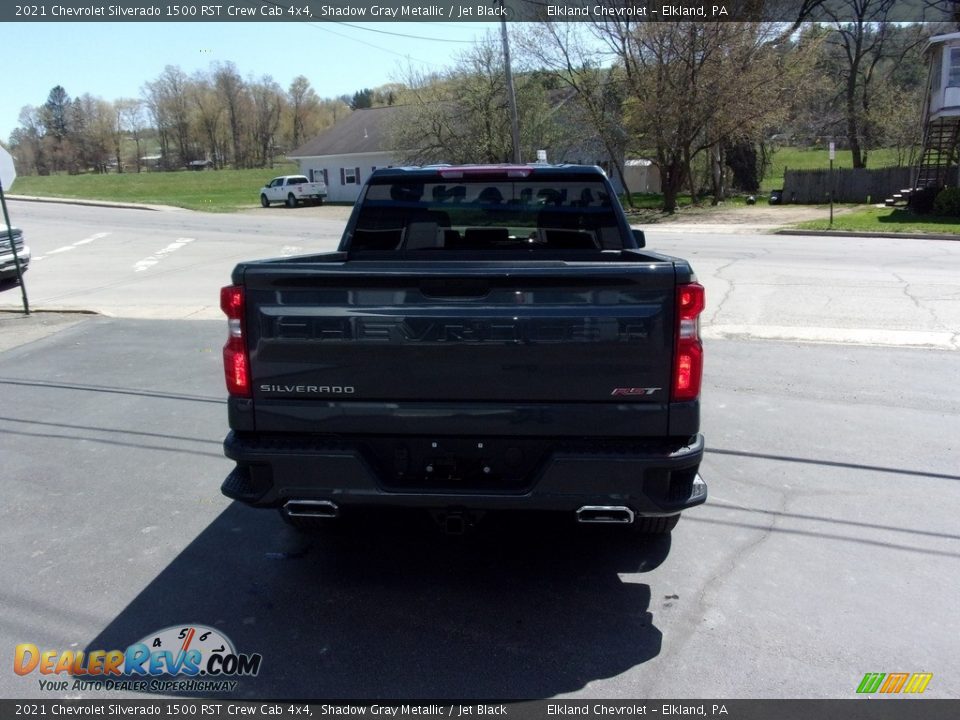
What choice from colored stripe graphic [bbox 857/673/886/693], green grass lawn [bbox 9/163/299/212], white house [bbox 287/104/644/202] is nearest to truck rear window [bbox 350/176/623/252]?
colored stripe graphic [bbox 857/673/886/693]

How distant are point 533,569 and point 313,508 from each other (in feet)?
4.23

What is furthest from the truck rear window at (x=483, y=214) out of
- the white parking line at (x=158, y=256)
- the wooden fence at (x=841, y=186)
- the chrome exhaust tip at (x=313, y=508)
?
the wooden fence at (x=841, y=186)

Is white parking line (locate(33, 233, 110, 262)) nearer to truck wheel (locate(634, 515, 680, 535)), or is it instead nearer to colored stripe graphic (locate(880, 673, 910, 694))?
truck wheel (locate(634, 515, 680, 535))

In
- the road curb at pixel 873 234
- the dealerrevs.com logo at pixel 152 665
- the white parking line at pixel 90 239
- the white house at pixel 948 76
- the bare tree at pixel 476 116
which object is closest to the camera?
the dealerrevs.com logo at pixel 152 665

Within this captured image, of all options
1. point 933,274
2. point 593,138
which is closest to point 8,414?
point 933,274

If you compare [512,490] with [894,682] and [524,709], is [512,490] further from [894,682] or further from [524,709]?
[894,682]

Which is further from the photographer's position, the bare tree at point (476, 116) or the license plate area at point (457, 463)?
the bare tree at point (476, 116)

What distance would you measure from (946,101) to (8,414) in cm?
3271

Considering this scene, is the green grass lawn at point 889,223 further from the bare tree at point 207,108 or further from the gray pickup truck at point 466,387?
the bare tree at point 207,108

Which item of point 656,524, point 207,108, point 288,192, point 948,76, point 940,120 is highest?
point 207,108

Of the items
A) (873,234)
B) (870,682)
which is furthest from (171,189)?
(870,682)

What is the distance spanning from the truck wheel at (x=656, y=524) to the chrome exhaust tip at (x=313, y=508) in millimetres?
1607

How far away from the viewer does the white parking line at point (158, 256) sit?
62.6 feet

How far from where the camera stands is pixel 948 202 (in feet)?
90.3
